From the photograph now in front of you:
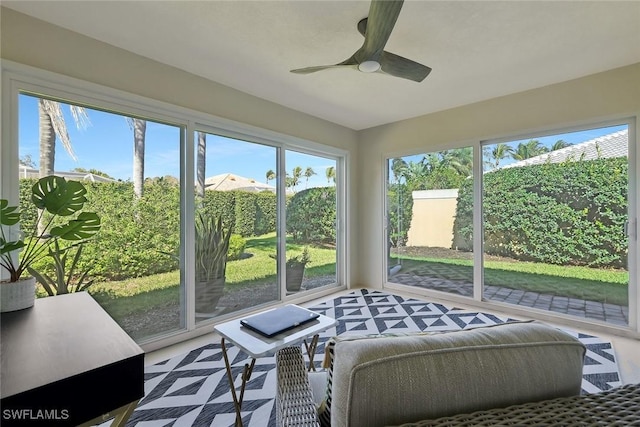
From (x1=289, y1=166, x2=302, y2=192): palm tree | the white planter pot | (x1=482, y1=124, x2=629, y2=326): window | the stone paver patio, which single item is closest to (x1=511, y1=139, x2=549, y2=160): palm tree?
(x1=482, y1=124, x2=629, y2=326): window

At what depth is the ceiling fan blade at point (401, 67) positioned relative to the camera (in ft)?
6.31

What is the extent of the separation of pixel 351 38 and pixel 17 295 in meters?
2.43

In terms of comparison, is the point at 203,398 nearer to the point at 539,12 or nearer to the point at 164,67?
the point at 164,67

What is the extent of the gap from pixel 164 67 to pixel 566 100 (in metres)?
3.86

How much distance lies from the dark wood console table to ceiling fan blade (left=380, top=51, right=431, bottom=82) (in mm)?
2074

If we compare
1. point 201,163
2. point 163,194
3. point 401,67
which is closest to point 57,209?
point 163,194

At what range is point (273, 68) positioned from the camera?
251 cm

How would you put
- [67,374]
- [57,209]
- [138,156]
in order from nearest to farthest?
[67,374] < [57,209] < [138,156]

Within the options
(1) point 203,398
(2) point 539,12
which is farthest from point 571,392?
(2) point 539,12

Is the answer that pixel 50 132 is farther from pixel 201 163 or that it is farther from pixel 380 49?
pixel 380 49

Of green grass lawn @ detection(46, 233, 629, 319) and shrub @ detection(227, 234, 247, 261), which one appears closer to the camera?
green grass lawn @ detection(46, 233, 629, 319)

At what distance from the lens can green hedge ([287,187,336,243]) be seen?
3.69 metres

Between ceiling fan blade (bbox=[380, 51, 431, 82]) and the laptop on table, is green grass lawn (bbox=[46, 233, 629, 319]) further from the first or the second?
ceiling fan blade (bbox=[380, 51, 431, 82])

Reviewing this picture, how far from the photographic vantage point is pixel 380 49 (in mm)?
1752
